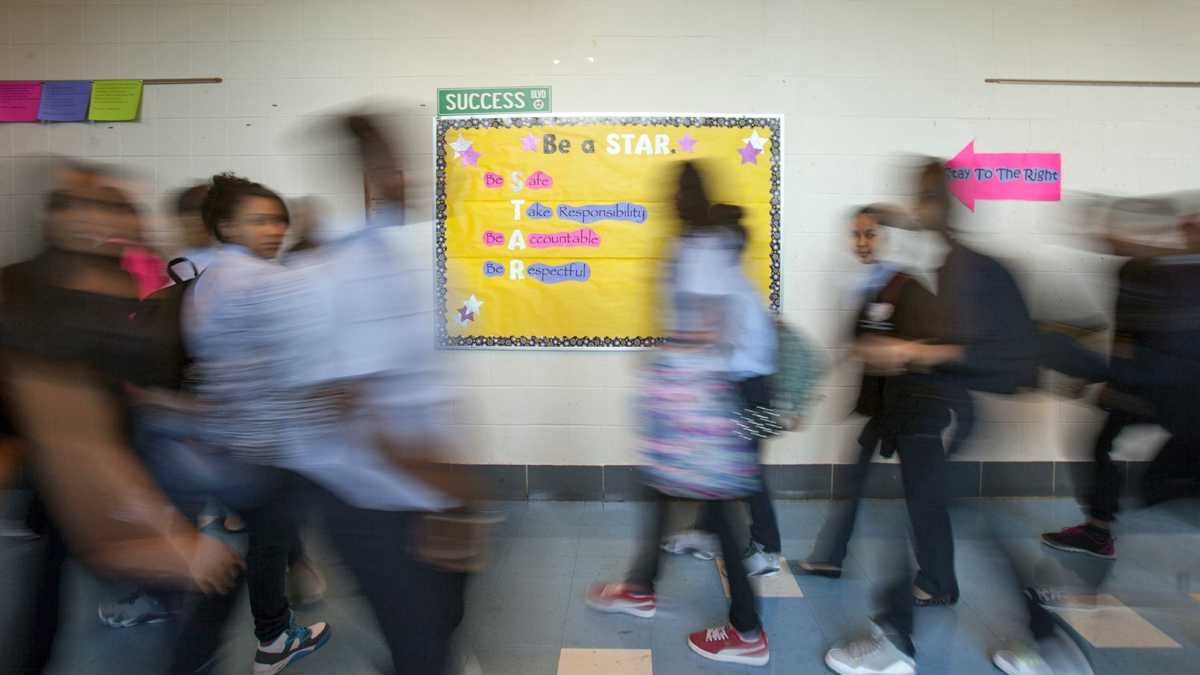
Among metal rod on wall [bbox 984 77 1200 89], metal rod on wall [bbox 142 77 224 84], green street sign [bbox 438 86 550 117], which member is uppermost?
metal rod on wall [bbox 142 77 224 84]

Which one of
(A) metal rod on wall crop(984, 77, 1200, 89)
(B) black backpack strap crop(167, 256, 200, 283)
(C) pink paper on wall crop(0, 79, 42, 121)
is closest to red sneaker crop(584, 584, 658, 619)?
(B) black backpack strap crop(167, 256, 200, 283)

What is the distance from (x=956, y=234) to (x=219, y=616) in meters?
2.12

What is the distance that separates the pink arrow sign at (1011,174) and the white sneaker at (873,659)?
8.27ft

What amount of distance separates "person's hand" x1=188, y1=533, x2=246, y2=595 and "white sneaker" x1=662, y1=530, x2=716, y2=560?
1.87m

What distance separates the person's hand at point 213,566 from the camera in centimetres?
147

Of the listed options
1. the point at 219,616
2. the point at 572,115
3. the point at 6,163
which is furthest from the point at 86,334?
the point at 6,163

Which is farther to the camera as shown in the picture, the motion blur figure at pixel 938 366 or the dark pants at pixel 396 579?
the motion blur figure at pixel 938 366

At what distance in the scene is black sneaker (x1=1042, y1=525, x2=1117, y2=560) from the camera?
2877mm

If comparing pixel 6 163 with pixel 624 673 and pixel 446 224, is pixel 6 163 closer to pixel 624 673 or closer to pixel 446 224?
pixel 446 224

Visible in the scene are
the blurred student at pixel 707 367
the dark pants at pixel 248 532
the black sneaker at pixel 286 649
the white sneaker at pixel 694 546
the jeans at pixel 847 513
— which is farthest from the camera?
the white sneaker at pixel 694 546

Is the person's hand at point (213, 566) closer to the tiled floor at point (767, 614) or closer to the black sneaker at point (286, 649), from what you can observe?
the tiled floor at point (767, 614)

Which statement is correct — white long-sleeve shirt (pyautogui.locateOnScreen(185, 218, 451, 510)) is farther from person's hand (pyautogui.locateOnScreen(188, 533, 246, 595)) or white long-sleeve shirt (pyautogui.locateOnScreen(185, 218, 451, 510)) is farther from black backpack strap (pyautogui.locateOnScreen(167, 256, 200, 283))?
black backpack strap (pyautogui.locateOnScreen(167, 256, 200, 283))

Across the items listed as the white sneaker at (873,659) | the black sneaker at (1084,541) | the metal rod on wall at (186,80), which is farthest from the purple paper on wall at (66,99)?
the black sneaker at (1084,541)

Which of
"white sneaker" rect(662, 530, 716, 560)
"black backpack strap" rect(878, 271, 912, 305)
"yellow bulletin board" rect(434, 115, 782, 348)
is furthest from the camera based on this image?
"yellow bulletin board" rect(434, 115, 782, 348)
